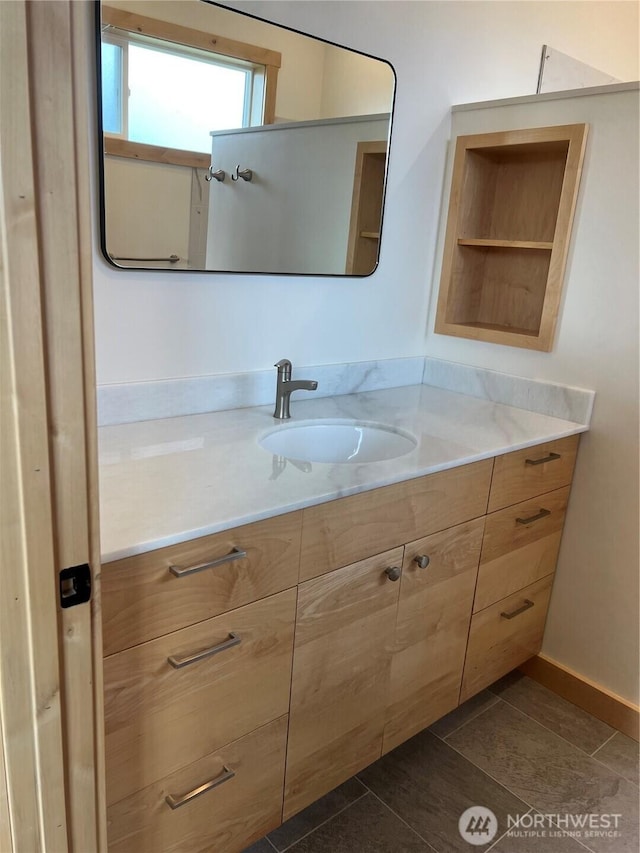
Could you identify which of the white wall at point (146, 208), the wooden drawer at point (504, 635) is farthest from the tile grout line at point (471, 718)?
the white wall at point (146, 208)

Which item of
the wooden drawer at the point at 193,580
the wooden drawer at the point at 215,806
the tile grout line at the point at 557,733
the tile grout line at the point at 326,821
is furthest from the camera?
the tile grout line at the point at 557,733

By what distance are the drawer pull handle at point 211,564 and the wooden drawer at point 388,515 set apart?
0.50ft

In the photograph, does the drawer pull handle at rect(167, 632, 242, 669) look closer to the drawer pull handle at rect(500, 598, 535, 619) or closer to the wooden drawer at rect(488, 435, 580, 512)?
the wooden drawer at rect(488, 435, 580, 512)

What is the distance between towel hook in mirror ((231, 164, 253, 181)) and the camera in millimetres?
1591

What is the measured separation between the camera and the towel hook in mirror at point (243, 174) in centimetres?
159

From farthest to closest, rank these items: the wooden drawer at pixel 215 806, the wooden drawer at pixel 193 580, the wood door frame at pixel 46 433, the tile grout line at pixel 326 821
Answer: the tile grout line at pixel 326 821, the wooden drawer at pixel 215 806, the wooden drawer at pixel 193 580, the wood door frame at pixel 46 433

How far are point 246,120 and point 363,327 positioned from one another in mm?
708

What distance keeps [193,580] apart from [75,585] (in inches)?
12.2

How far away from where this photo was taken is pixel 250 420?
1687 mm

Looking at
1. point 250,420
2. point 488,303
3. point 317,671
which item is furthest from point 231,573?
point 488,303

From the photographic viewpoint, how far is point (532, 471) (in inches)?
70.2

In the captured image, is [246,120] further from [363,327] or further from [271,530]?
[271,530]

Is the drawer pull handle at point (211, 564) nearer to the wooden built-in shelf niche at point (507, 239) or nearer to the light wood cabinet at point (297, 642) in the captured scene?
the light wood cabinet at point (297, 642)

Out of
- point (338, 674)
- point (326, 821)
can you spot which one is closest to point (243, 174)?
point (338, 674)
